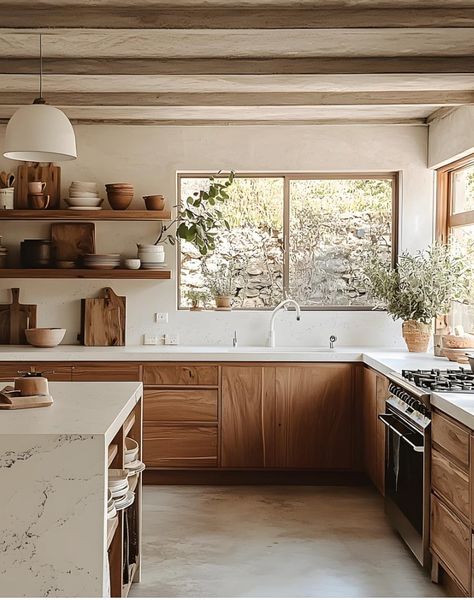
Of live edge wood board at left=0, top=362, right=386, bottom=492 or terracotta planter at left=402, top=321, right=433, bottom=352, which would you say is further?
terracotta planter at left=402, top=321, right=433, bottom=352

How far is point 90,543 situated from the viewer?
2441mm

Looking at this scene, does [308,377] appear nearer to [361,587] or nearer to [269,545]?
[269,545]

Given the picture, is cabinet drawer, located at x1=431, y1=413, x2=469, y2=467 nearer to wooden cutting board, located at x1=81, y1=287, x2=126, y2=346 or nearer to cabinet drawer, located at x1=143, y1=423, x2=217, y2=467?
cabinet drawer, located at x1=143, y1=423, x2=217, y2=467

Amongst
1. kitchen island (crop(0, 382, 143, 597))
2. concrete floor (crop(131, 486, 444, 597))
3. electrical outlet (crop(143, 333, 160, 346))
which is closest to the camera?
kitchen island (crop(0, 382, 143, 597))

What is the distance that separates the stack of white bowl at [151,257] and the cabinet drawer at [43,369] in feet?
3.28

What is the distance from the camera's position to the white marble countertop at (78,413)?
2.53 metres

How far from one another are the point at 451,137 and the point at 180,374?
8.34 ft

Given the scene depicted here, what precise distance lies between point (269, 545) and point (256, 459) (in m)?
1.28

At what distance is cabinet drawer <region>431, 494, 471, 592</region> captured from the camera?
3258 mm

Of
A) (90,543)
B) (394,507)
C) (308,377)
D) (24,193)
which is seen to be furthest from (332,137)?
(90,543)

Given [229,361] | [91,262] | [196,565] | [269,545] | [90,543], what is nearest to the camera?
[90,543]

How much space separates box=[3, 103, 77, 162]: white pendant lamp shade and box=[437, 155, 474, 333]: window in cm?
324

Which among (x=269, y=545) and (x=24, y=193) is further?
(x=24, y=193)

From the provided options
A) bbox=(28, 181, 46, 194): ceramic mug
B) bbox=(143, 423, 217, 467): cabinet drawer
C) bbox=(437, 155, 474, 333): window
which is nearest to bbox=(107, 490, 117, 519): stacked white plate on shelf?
bbox=(143, 423, 217, 467): cabinet drawer
